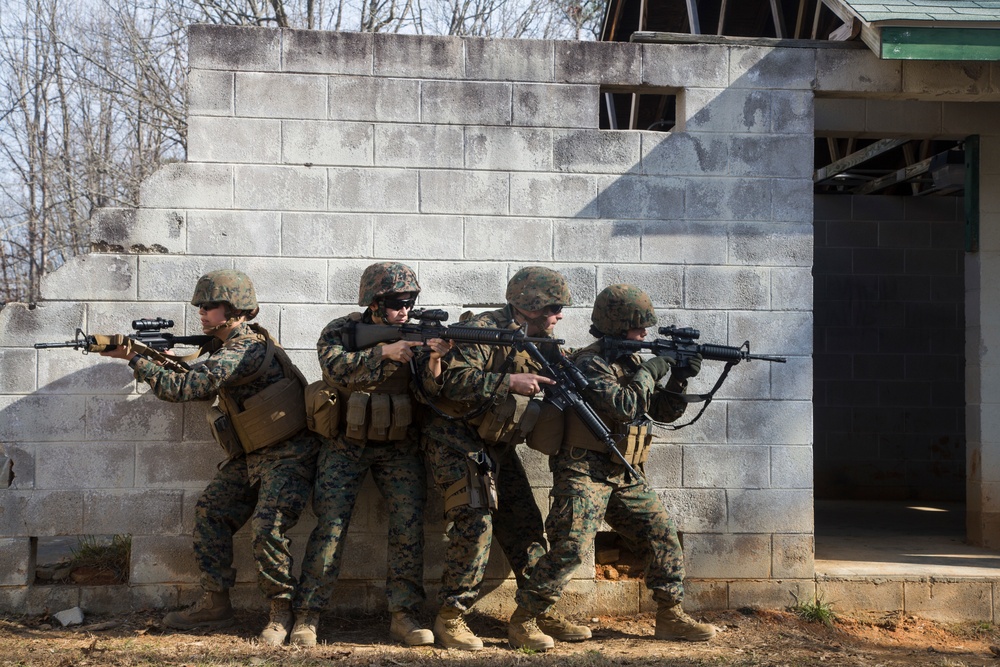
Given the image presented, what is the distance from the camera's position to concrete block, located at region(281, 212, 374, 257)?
5367mm

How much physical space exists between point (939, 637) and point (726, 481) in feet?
4.57

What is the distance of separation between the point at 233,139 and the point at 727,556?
11.8 ft

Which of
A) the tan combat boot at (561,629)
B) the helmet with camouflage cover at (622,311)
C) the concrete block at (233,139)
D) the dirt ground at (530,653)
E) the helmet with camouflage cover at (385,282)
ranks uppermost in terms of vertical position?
the concrete block at (233,139)

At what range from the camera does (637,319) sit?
198 inches

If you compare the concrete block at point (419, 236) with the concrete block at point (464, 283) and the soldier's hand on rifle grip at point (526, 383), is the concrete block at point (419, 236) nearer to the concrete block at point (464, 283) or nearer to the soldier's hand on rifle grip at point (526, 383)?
the concrete block at point (464, 283)

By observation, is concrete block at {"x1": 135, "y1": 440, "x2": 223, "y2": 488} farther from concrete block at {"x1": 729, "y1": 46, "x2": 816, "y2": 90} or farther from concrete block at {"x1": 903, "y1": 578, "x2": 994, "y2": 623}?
concrete block at {"x1": 903, "y1": 578, "x2": 994, "y2": 623}

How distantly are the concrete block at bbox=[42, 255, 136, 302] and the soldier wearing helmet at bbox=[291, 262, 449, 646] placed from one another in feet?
4.03

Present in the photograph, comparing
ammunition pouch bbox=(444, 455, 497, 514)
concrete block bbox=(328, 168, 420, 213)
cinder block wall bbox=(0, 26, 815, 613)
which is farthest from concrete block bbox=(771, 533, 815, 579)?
concrete block bbox=(328, 168, 420, 213)

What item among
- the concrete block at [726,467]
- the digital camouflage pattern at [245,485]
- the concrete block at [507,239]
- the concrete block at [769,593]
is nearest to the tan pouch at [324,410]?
the digital camouflage pattern at [245,485]

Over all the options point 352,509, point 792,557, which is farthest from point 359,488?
point 792,557

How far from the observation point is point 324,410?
189 inches

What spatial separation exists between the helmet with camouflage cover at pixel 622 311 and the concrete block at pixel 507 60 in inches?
52.4

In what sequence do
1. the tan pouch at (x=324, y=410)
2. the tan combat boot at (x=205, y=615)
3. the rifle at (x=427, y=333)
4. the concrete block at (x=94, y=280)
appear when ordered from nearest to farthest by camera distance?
the rifle at (x=427, y=333) → the tan pouch at (x=324, y=410) → the tan combat boot at (x=205, y=615) → the concrete block at (x=94, y=280)

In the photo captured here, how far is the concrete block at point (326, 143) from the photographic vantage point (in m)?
5.38
